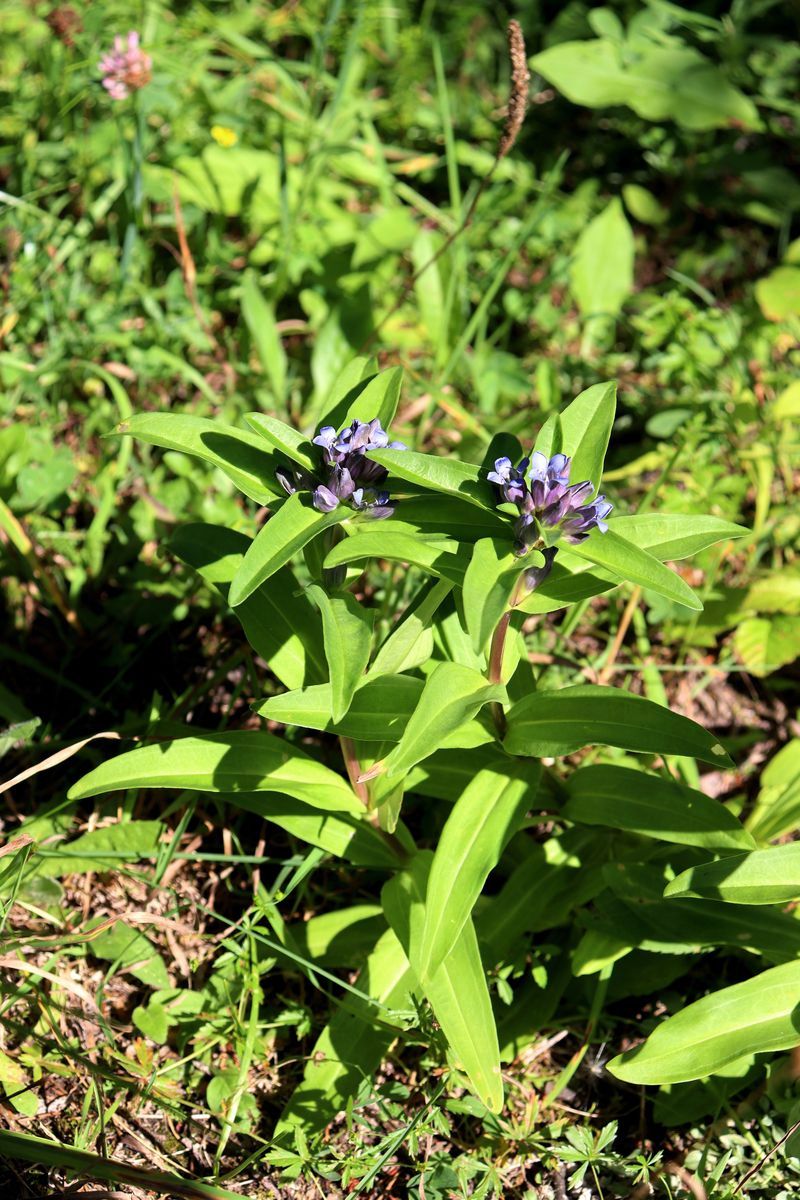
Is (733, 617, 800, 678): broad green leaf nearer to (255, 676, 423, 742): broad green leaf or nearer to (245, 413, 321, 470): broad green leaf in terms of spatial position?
(255, 676, 423, 742): broad green leaf

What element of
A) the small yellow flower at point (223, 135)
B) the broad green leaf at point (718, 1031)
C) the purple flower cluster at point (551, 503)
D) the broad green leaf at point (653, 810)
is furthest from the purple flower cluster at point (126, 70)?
the broad green leaf at point (718, 1031)

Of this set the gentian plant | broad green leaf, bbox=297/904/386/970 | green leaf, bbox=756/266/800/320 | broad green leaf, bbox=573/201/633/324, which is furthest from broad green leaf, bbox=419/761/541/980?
broad green leaf, bbox=573/201/633/324

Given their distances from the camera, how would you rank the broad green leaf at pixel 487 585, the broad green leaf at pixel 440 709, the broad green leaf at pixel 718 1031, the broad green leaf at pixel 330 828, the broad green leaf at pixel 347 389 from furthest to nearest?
the broad green leaf at pixel 330 828 → the broad green leaf at pixel 347 389 → the broad green leaf at pixel 718 1031 → the broad green leaf at pixel 440 709 → the broad green leaf at pixel 487 585

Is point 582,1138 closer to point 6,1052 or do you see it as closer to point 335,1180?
point 335,1180

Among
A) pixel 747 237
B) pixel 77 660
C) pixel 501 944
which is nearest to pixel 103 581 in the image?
pixel 77 660

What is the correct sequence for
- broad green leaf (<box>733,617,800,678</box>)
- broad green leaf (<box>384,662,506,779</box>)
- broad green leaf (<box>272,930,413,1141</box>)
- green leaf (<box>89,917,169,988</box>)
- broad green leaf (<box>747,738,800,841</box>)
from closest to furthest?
broad green leaf (<box>384,662,506,779</box>) < broad green leaf (<box>272,930,413,1141</box>) < green leaf (<box>89,917,169,988</box>) < broad green leaf (<box>747,738,800,841</box>) < broad green leaf (<box>733,617,800,678</box>)

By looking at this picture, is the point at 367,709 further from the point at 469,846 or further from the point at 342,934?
the point at 342,934

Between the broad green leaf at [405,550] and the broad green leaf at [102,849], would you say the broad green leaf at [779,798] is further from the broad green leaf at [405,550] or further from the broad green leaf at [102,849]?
the broad green leaf at [102,849]
